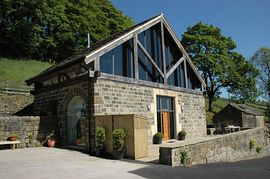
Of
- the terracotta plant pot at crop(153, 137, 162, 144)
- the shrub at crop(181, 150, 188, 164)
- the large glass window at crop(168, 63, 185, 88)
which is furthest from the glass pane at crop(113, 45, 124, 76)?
the shrub at crop(181, 150, 188, 164)

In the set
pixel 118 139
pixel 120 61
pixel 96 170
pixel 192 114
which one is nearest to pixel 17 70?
pixel 120 61

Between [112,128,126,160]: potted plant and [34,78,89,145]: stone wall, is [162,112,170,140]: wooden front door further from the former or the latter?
[112,128,126,160]: potted plant

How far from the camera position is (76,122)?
13203mm

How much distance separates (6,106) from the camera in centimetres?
2133

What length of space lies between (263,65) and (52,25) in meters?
35.2

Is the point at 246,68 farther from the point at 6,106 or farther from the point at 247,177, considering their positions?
the point at 247,177

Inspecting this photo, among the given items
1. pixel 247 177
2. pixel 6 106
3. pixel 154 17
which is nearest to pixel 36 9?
pixel 6 106

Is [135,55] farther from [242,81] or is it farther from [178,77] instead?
[242,81]

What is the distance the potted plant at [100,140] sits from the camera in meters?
10.6

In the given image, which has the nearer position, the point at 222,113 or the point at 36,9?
the point at 222,113

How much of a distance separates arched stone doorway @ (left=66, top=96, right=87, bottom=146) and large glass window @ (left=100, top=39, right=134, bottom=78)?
2.03m

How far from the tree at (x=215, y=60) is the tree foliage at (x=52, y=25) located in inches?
647

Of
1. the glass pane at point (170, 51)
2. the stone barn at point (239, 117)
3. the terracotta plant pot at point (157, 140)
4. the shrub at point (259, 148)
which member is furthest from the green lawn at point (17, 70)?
the stone barn at point (239, 117)

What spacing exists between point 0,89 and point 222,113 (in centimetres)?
2466
